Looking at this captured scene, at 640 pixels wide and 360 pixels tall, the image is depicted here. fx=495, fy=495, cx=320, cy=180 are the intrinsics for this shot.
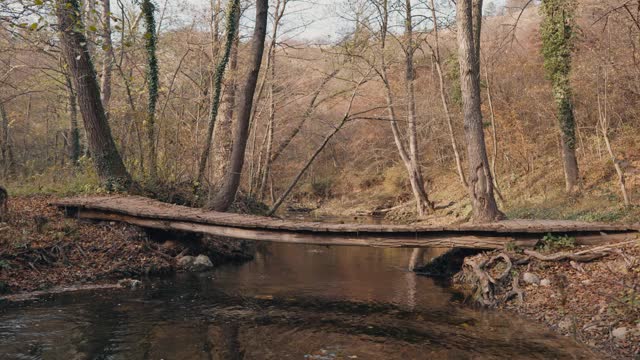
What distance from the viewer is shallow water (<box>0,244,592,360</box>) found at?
222 inches

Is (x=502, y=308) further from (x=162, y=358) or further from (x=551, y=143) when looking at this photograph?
(x=551, y=143)

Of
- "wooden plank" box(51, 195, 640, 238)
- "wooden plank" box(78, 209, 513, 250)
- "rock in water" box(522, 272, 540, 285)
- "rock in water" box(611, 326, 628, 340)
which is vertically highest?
"wooden plank" box(51, 195, 640, 238)

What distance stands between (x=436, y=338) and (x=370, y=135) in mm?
24461

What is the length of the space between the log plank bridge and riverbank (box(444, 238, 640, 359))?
0.33 meters

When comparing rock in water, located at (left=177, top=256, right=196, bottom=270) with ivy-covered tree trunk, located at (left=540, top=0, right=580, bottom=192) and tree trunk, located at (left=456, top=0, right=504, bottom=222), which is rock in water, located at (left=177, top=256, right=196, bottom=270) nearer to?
tree trunk, located at (left=456, top=0, right=504, bottom=222)

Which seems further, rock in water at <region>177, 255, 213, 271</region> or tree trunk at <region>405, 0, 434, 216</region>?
tree trunk at <region>405, 0, 434, 216</region>

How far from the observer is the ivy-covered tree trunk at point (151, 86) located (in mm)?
13305

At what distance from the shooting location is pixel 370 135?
30188 millimetres

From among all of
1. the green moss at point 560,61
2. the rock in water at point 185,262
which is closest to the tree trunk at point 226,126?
the rock in water at point 185,262

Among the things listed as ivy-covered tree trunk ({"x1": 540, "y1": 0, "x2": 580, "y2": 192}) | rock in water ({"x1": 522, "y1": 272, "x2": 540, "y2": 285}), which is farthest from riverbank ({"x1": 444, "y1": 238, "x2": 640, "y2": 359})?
ivy-covered tree trunk ({"x1": 540, "y1": 0, "x2": 580, "y2": 192})

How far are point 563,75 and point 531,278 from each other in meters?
11.7

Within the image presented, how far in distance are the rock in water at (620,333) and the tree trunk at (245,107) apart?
28.4 feet

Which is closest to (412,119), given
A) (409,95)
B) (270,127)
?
(409,95)

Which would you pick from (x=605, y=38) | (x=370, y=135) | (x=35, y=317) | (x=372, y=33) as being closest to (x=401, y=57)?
(x=372, y=33)
